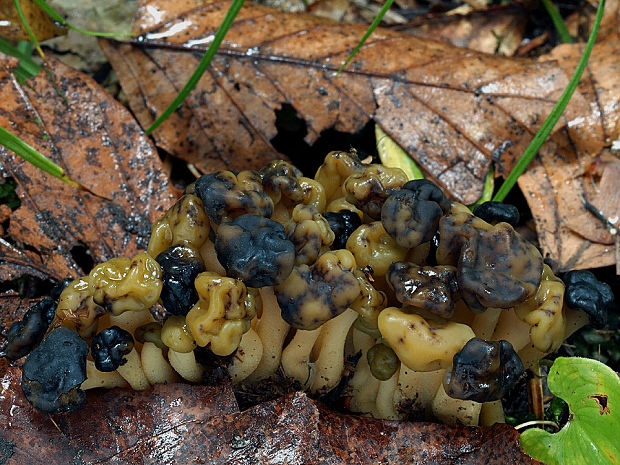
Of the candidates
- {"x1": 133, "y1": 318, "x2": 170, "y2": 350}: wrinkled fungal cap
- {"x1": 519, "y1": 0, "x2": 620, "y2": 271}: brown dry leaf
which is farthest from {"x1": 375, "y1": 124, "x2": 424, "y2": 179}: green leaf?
{"x1": 133, "y1": 318, "x2": 170, "y2": 350}: wrinkled fungal cap

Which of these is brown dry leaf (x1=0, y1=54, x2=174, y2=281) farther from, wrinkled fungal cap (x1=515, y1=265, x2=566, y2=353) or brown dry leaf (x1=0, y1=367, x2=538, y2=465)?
wrinkled fungal cap (x1=515, y1=265, x2=566, y2=353)

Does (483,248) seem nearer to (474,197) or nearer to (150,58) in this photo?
(474,197)

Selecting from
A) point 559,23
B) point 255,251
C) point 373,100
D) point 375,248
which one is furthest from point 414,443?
point 559,23

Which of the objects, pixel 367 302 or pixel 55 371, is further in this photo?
pixel 367 302

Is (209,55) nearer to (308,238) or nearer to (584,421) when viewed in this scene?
(308,238)

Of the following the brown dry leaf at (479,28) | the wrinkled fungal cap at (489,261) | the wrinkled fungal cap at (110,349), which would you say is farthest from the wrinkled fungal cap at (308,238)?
the brown dry leaf at (479,28)

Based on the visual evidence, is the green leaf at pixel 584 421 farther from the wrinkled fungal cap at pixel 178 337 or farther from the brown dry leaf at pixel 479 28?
the brown dry leaf at pixel 479 28

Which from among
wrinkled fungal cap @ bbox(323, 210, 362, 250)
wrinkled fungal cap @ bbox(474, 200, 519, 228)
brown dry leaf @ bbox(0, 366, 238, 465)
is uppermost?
wrinkled fungal cap @ bbox(323, 210, 362, 250)
